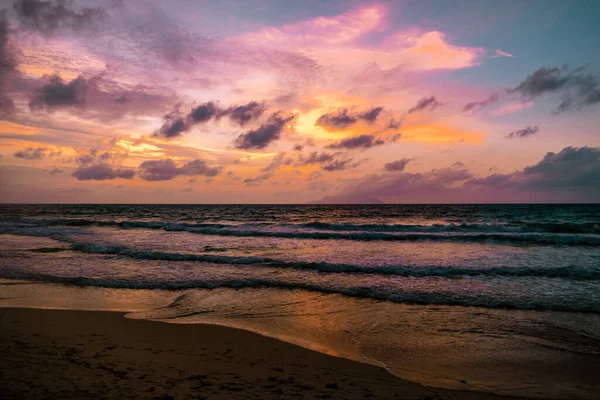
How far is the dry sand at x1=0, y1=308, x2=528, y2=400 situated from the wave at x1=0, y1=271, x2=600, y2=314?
13.6 feet

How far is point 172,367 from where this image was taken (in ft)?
17.3

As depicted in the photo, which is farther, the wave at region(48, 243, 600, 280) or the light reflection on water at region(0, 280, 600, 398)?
the wave at region(48, 243, 600, 280)

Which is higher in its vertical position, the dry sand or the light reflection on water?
the dry sand

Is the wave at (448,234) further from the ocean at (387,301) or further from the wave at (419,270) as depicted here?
the wave at (419,270)

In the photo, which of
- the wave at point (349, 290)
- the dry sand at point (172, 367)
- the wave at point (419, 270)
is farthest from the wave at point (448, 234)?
the dry sand at point (172, 367)

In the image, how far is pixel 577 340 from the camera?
6961mm

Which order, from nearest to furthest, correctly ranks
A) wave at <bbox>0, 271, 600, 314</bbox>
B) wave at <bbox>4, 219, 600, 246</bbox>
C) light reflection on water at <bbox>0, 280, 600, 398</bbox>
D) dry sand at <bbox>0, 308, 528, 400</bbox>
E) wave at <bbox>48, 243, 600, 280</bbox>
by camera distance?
dry sand at <bbox>0, 308, 528, 400</bbox> < light reflection on water at <bbox>0, 280, 600, 398</bbox> < wave at <bbox>0, 271, 600, 314</bbox> < wave at <bbox>48, 243, 600, 280</bbox> < wave at <bbox>4, 219, 600, 246</bbox>

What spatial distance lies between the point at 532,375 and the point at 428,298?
4.40 meters

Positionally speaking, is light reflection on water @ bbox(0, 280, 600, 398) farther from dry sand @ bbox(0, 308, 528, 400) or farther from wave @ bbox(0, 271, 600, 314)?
dry sand @ bbox(0, 308, 528, 400)

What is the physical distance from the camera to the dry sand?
450cm

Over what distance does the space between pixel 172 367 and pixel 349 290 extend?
665 centimetres

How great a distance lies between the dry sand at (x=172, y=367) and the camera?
4.50m

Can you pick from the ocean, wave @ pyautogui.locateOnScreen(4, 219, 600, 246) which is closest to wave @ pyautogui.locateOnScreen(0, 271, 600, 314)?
the ocean

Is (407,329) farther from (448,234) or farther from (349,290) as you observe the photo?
(448,234)
